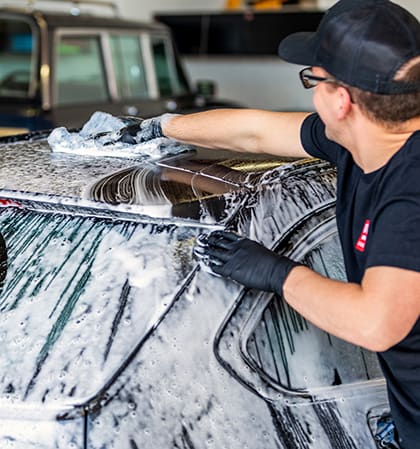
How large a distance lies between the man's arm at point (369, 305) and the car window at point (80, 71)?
3734 millimetres

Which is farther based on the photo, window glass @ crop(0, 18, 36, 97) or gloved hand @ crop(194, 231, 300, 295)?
window glass @ crop(0, 18, 36, 97)

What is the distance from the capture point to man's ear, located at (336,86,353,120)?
1.51 m

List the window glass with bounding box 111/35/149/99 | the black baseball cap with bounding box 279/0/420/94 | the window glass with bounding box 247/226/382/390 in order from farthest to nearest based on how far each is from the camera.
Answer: the window glass with bounding box 111/35/149/99 < the window glass with bounding box 247/226/382/390 < the black baseball cap with bounding box 279/0/420/94

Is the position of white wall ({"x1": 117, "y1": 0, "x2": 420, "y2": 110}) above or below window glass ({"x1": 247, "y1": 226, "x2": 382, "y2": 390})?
below

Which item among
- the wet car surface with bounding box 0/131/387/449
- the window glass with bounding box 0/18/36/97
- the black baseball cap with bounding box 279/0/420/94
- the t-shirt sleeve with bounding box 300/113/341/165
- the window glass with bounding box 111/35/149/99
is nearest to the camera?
the wet car surface with bounding box 0/131/387/449

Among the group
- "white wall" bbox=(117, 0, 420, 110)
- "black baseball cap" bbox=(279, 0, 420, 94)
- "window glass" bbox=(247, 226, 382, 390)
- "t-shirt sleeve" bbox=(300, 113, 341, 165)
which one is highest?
"black baseball cap" bbox=(279, 0, 420, 94)

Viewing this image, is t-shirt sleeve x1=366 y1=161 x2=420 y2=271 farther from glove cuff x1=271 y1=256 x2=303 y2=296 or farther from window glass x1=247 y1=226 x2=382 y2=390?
window glass x1=247 y1=226 x2=382 y2=390

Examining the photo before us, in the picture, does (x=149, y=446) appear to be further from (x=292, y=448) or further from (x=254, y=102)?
(x=254, y=102)

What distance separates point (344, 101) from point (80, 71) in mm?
3906

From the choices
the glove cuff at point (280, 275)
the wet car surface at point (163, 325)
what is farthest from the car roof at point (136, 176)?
the glove cuff at point (280, 275)

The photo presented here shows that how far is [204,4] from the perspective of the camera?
383 inches

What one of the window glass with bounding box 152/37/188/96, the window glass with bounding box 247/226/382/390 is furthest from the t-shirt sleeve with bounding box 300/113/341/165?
the window glass with bounding box 152/37/188/96

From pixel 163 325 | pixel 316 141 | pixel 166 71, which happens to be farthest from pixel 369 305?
pixel 166 71

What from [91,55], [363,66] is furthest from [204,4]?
[363,66]
